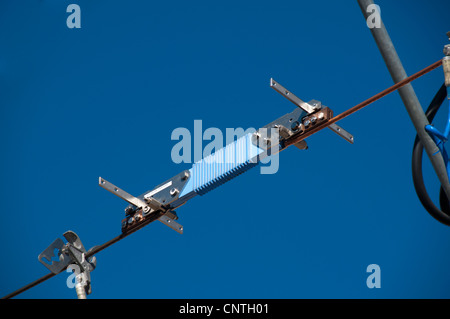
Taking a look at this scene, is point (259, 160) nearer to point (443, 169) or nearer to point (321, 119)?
point (321, 119)

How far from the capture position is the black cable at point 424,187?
45.2 feet

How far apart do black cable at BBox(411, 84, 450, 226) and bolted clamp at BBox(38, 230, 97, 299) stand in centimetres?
828

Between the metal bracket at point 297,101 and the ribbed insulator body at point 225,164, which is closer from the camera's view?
the metal bracket at point 297,101

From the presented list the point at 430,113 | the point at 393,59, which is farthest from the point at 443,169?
the point at 393,59

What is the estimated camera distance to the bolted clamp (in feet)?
63.6

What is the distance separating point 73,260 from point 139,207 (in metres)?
2.00

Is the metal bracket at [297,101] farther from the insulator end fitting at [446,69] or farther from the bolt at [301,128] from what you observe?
the insulator end fitting at [446,69]

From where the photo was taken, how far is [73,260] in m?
19.6

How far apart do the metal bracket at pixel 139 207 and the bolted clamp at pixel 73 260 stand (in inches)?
47.3

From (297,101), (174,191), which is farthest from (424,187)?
(174,191)

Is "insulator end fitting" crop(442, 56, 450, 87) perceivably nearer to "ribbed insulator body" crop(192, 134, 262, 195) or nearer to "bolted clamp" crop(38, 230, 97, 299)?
"ribbed insulator body" crop(192, 134, 262, 195)

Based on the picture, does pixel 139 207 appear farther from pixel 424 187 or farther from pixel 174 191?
pixel 424 187

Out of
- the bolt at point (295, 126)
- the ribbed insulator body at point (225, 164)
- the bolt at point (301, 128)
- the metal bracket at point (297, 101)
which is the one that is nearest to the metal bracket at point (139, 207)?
the ribbed insulator body at point (225, 164)

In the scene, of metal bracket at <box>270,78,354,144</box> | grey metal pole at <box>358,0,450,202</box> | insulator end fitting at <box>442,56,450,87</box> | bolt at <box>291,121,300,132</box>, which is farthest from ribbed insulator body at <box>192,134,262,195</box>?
insulator end fitting at <box>442,56,450,87</box>
